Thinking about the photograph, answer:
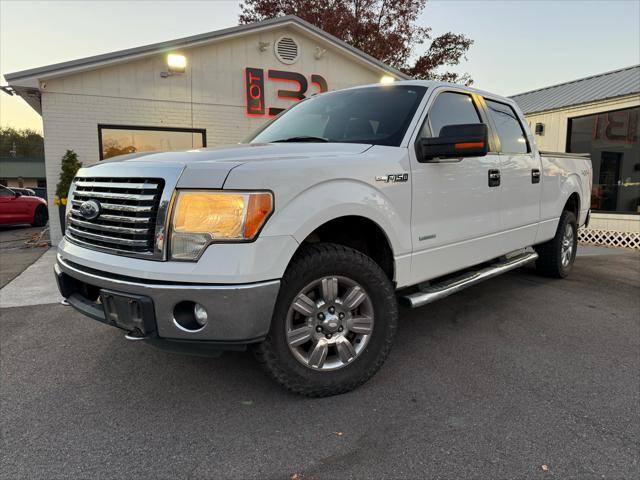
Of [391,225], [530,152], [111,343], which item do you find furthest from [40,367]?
[530,152]

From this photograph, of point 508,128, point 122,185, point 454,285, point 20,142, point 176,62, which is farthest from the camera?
point 20,142

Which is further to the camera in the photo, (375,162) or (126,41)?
(126,41)

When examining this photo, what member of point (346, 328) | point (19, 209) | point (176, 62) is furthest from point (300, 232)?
point (19, 209)

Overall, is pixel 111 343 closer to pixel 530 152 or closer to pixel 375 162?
pixel 375 162

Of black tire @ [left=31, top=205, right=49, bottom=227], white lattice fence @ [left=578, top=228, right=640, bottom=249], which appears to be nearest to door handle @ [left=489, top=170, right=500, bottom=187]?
white lattice fence @ [left=578, top=228, right=640, bottom=249]

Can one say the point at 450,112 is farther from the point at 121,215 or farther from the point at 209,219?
the point at 121,215

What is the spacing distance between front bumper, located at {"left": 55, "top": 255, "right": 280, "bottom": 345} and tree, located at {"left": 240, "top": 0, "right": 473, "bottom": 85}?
1938 centimetres

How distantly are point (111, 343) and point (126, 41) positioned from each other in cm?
1325

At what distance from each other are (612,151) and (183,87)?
34.0ft

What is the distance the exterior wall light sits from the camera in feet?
30.0

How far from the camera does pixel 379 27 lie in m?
20.6

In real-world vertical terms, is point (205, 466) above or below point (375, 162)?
below

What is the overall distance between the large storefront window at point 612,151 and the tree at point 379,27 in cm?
1007

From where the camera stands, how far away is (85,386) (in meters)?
2.77
